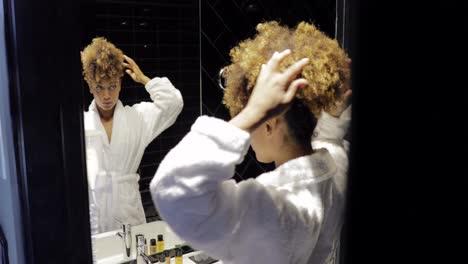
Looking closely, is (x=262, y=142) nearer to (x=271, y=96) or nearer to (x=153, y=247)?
(x=271, y=96)

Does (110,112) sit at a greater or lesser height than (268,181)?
greater

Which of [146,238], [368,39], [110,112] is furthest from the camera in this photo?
[146,238]

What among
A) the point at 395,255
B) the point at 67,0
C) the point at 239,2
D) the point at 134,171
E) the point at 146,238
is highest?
the point at 239,2

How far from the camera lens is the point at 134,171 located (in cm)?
138

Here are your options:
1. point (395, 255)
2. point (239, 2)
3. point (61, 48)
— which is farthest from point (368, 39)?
point (239, 2)

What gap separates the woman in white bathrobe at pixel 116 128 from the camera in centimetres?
130

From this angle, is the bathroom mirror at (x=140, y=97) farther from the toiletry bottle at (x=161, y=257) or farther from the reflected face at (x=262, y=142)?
the reflected face at (x=262, y=142)

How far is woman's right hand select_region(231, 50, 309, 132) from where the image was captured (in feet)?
2.17

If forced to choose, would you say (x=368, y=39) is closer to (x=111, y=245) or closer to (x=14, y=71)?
(x=14, y=71)

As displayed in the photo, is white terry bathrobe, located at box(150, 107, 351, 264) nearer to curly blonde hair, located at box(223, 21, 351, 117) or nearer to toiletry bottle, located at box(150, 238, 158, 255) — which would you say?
curly blonde hair, located at box(223, 21, 351, 117)

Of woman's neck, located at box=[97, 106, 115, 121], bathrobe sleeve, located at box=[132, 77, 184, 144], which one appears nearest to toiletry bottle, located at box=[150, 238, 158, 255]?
→ bathrobe sleeve, located at box=[132, 77, 184, 144]

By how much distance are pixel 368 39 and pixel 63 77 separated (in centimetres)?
74

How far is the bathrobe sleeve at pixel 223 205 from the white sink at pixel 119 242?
2.10 ft

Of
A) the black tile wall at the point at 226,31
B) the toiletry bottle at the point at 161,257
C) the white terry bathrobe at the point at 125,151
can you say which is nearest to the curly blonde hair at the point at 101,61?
the white terry bathrobe at the point at 125,151
